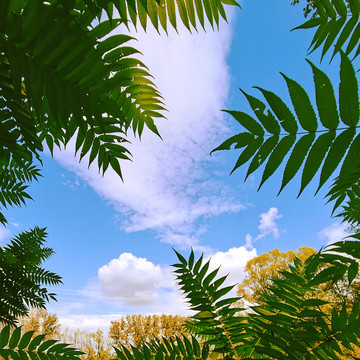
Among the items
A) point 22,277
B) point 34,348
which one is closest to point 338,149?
point 34,348

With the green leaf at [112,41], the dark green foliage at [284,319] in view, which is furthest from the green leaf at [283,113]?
the green leaf at [112,41]

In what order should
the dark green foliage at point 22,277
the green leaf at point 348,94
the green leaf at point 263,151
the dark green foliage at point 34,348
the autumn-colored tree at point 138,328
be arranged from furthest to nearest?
the autumn-colored tree at point 138,328
the dark green foliage at point 22,277
the dark green foliage at point 34,348
the green leaf at point 263,151
the green leaf at point 348,94

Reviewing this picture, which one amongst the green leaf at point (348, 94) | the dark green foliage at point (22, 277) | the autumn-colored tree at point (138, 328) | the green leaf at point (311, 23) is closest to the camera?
the green leaf at point (348, 94)

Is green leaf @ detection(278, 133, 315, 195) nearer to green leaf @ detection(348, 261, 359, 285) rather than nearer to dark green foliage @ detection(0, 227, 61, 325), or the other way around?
green leaf @ detection(348, 261, 359, 285)

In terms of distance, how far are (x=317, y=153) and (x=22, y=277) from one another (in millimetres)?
2575

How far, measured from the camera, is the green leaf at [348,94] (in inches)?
18.8

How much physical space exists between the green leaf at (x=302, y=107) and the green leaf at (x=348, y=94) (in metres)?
0.05

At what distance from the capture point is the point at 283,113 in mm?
558

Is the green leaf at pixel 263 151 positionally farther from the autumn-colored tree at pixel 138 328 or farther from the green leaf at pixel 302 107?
the autumn-colored tree at pixel 138 328

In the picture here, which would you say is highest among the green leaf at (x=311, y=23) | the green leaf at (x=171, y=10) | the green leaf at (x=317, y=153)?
the green leaf at (x=311, y=23)

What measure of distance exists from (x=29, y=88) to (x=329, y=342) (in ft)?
2.54

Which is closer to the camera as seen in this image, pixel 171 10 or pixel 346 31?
pixel 171 10

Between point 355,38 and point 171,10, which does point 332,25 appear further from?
point 171,10

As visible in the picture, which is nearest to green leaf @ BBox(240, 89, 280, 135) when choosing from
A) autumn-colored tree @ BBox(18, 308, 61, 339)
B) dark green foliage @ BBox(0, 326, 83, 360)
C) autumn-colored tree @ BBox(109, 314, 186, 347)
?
dark green foliage @ BBox(0, 326, 83, 360)
